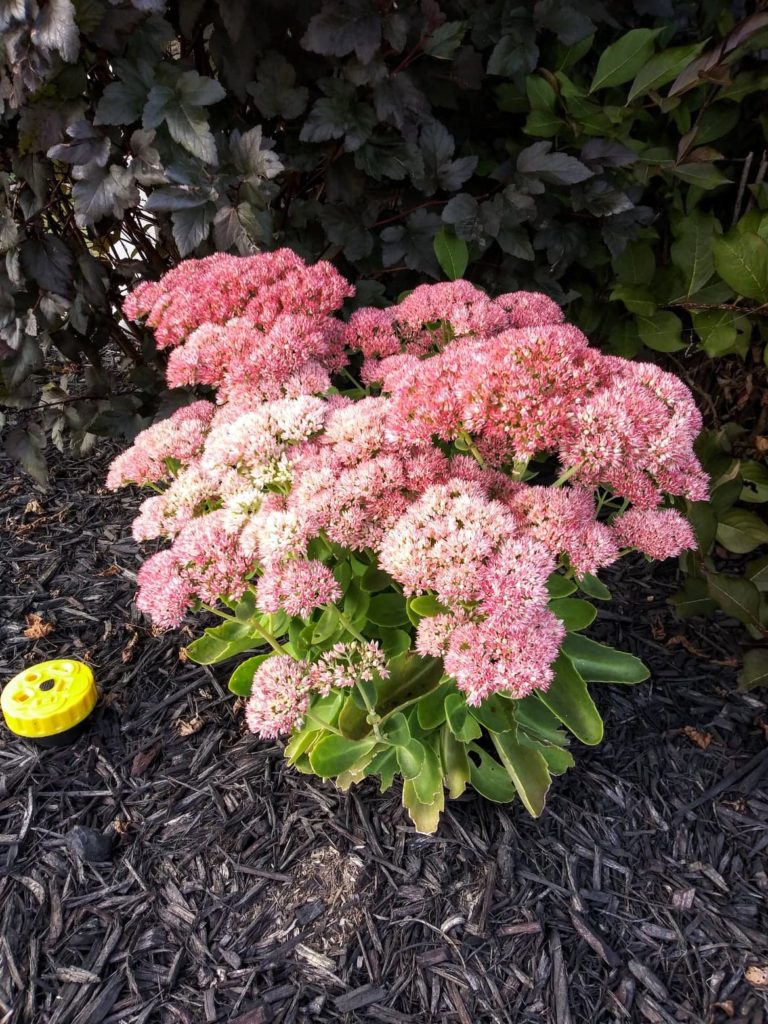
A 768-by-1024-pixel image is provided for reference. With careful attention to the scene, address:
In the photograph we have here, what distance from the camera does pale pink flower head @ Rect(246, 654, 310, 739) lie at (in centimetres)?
96

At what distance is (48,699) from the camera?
144 centimetres

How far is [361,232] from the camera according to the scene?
1.67 meters

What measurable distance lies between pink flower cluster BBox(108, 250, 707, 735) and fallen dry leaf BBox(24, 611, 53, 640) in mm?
752

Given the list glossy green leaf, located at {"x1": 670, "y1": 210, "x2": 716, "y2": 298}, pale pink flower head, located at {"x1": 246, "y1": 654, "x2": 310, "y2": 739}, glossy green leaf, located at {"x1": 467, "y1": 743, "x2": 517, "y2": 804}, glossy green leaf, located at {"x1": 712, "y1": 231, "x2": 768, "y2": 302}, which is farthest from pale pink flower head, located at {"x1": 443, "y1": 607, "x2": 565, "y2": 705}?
glossy green leaf, located at {"x1": 670, "y1": 210, "x2": 716, "y2": 298}

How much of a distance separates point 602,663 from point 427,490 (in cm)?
53

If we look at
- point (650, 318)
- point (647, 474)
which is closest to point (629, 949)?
point (647, 474)

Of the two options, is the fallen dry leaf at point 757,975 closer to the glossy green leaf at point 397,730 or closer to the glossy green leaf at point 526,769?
the glossy green leaf at point 526,769

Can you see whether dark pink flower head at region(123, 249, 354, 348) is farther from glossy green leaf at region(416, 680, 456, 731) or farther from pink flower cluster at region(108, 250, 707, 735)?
glossy green leaf at region(416, 680, 456, 731)

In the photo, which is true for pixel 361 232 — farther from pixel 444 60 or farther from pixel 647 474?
pixel 647 474

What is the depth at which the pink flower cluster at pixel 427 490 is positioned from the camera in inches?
34.6

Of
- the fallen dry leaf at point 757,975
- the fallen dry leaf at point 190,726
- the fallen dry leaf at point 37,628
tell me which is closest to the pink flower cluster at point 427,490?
the fallen dry leaf at point 190,726

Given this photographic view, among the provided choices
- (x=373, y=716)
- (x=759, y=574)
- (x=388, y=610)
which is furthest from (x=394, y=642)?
(x=759, y=574)

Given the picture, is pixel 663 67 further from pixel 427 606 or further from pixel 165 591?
pixel 165 591

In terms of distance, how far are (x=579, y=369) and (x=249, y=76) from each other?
3.45 ft
